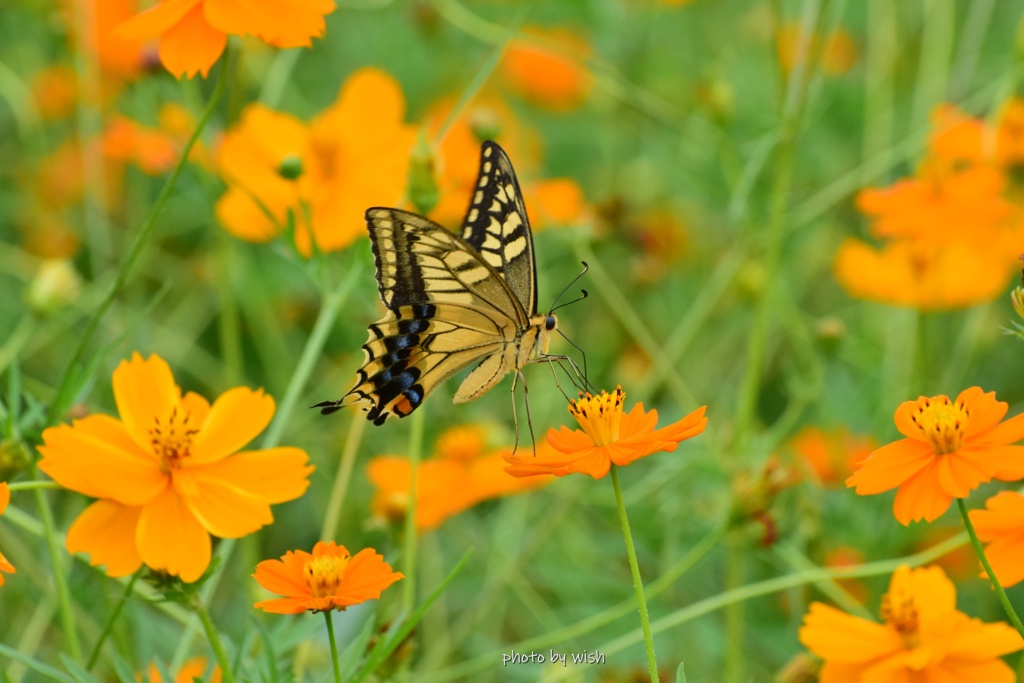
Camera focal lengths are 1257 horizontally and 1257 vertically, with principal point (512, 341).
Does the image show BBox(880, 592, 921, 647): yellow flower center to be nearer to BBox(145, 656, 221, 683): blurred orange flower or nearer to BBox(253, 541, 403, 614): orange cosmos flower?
BBox(253, 541, 403, 614): orange cosmos flower

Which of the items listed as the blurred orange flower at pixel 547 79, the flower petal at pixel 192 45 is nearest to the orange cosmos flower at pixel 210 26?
the flower petal at pixel 192 45

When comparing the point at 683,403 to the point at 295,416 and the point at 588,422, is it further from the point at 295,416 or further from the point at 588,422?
the point at 588,422

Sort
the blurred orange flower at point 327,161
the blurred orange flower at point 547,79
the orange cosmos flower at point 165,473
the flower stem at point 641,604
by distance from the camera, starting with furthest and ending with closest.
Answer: the blurred orange flower at point 547,79 → the blurred orange flower at point 327,161 → the orange cosmos flower at point 165,473 → the flower stem at point 641,604

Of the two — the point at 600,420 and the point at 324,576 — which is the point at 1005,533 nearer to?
the point at 600,420

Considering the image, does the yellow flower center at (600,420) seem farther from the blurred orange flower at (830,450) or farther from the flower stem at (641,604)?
the blurred orange flower at (830,450)

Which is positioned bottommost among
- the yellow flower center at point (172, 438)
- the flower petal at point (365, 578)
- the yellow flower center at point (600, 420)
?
the flower petal at point (365, 578)

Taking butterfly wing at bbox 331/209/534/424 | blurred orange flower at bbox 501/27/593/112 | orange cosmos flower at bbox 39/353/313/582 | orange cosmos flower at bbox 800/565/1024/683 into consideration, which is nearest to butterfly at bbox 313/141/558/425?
butterfly wing at bbox 331/209/534/424
